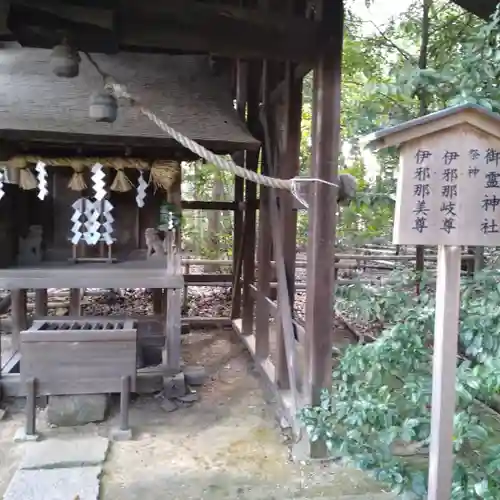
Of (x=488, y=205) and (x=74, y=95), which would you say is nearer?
(x=488, y=205)

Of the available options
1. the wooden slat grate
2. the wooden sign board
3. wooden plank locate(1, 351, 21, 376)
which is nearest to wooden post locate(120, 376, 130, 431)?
the wooden slat grate

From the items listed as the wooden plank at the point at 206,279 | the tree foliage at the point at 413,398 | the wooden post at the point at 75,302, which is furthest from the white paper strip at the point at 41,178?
the tree foliage at the point at 413,398

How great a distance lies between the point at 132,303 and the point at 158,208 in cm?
351

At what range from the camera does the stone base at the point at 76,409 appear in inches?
175

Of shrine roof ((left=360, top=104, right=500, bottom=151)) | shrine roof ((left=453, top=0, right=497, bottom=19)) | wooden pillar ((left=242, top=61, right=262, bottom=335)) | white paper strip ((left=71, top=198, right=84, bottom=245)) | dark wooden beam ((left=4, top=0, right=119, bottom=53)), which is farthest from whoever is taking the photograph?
wooden pillar ((left=242, top=61, right=262, bottom=335))

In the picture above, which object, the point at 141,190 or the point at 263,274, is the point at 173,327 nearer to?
the point at 263,274

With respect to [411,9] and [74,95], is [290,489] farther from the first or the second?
[411,9]

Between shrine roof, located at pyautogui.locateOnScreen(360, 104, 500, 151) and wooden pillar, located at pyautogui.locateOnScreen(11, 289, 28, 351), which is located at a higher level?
shrine roof, located at pyautogui.locateOnScreen(360, 104, 500, 151)

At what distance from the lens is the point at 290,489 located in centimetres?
355

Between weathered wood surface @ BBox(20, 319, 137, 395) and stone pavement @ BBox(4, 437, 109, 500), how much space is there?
435 mm

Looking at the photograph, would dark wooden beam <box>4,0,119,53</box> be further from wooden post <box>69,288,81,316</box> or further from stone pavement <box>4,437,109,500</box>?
Answer: wooden post <box>69,288,81,316</box>

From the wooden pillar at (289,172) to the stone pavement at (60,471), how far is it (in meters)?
1.71

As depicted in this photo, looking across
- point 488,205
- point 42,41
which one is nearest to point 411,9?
point 42,41

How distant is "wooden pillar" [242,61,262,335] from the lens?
21.9ft
